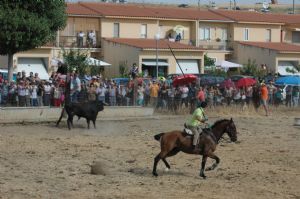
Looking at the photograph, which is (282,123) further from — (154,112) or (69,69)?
(69,69)

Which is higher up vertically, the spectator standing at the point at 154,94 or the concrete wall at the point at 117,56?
the concrete wall at the point at 117,56

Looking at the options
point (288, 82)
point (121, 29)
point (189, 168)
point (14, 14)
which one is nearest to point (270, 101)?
point (288, 82)

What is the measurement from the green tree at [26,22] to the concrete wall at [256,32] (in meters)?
39.0

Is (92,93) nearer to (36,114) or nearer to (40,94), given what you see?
(40,94)

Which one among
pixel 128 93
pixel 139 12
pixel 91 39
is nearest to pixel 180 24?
pixel 139 12

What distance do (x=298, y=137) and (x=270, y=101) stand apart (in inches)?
497

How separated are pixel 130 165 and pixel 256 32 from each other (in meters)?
55.1

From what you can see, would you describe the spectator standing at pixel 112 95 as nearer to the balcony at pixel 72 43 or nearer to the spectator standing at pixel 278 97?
the spectator standing at pixel 278 97

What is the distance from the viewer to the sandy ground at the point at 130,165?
659 inches

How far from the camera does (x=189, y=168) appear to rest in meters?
20.6

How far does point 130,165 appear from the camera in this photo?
21.0 metres

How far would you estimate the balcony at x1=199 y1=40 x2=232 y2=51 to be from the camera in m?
70.8

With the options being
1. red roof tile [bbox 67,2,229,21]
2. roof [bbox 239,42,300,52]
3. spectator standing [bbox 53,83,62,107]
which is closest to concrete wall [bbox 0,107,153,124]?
spectator standing [bbox 53,83,62,107]

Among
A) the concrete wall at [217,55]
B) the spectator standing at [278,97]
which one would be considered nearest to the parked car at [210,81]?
the spectator standing at [278,97]
